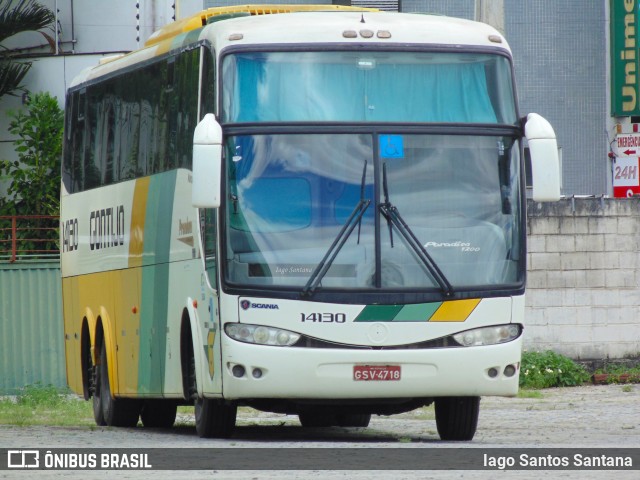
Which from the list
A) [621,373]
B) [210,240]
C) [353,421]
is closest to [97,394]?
[353,421]

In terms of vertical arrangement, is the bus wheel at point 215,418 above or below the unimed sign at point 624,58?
below

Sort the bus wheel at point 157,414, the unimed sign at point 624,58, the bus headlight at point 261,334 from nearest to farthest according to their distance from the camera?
the bus headlight at point 261,334
the bus wheel at point 157,414
the unimed sign at point 624,58

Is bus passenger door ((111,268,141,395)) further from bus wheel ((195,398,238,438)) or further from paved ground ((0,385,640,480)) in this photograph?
bus wheel ((195,398,238,438))

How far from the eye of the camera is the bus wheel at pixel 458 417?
1363 centimetres

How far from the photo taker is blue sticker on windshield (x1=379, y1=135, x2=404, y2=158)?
42.2ft

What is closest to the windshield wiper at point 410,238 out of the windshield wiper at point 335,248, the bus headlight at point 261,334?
the windshield wiper at point 335,248

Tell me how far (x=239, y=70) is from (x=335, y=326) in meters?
2.29

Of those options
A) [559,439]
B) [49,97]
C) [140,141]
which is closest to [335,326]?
[559,439]

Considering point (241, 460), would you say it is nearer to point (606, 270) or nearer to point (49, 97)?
point (606, 270)

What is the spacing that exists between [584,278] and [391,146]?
11.4 m

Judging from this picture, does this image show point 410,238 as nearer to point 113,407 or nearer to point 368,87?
point 368,87

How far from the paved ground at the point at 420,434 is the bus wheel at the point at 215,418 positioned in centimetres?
12

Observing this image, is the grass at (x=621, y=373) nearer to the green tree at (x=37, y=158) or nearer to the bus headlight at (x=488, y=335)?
the green tree at (x=37, y=158)

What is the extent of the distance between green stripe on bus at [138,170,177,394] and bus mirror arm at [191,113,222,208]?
2.00 meters
